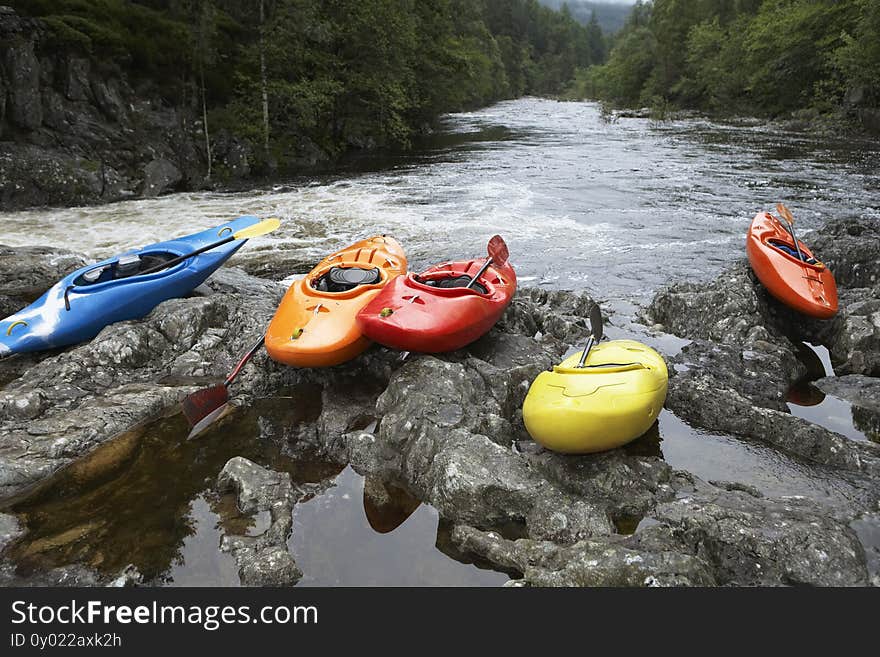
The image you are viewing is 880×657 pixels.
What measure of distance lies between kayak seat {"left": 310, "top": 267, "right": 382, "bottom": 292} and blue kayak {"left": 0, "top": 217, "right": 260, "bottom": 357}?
138cm

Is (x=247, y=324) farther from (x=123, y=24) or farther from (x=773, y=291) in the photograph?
(x=123, y=24)

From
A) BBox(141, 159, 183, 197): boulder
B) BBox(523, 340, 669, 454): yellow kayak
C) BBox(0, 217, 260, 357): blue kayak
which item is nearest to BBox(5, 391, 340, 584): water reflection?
BBox(523, 340, 669, 454): yellow kayak

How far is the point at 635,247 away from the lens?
853 centimetres

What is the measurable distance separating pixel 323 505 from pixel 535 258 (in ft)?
18.7

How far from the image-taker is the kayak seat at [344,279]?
487 centimetres

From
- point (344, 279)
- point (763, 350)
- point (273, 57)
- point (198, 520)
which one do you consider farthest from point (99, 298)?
point (273, 57)

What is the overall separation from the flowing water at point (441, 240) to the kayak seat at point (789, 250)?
1.26m

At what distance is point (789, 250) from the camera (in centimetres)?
591

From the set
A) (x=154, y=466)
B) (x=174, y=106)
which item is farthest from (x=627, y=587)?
(x=174, y=106)

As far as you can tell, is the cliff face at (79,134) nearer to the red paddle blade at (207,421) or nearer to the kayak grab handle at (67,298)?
the kayak grab handle at (67,298)

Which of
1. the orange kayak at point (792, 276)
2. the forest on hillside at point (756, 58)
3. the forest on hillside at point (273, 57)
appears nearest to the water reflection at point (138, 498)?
the orange kayak at point (792, 276)

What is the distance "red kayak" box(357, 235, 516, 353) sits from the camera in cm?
398

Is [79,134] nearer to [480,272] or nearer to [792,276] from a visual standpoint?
[480,272]

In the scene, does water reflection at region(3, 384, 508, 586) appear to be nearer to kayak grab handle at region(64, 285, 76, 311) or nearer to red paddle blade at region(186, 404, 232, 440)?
red paddle blade at region(186, 404, 232, 440)
